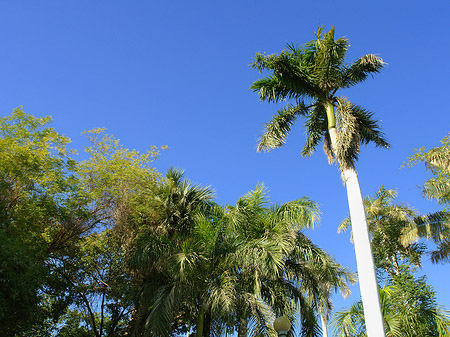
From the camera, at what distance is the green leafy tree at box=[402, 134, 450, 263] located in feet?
49.9

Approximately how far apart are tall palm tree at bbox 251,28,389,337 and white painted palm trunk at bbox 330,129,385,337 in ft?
0.09

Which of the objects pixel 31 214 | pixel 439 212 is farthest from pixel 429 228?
pixel 31 214

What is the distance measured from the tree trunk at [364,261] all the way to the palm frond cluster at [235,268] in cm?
270

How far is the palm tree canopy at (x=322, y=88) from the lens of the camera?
9695 mm

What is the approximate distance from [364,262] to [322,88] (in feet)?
16.1

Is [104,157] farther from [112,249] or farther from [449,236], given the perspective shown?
[449,236]

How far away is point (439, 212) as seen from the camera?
1823 cm

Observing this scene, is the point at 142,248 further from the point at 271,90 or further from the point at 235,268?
the point at 271,90

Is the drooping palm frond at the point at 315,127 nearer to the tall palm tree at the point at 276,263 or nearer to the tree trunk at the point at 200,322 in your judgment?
the tall palm tree at the point at 276,263

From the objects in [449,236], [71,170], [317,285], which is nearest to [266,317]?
[317,285]

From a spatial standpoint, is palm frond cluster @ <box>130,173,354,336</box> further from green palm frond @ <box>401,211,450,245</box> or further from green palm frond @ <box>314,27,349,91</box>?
green palm frond @ <box>401,211,450,245</box>

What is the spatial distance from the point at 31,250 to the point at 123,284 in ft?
14.1

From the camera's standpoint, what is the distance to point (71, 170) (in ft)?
45.3

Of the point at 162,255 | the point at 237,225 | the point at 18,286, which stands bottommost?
the point at 18,286
